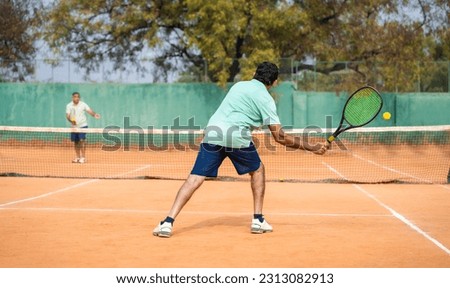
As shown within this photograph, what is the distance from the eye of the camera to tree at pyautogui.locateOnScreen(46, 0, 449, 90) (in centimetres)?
2206

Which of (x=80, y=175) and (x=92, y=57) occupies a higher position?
(x=92, y=57)

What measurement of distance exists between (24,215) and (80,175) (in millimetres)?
5383

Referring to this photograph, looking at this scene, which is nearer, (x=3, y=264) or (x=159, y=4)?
(x=3, y=264)

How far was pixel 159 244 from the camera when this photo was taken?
6.38 metres

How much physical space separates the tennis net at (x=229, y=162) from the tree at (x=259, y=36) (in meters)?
2.38

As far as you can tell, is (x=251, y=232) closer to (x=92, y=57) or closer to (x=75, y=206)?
(x=75, y=206)

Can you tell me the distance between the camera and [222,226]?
7.55m

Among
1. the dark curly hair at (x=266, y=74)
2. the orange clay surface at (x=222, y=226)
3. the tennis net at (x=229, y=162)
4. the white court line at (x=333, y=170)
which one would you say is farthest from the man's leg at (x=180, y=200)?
the white court line at (x=333, y=170)

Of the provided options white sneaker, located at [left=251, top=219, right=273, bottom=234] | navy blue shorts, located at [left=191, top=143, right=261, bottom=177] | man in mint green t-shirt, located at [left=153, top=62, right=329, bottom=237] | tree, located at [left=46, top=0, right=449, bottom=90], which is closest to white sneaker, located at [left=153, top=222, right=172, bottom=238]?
man in mint green t-shirt, located at [left=153, top=62, right=329, bottom=237]

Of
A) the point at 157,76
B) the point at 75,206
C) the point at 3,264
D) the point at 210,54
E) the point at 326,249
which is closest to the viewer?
the point at 3,264

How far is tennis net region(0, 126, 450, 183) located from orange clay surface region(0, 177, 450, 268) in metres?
2.08

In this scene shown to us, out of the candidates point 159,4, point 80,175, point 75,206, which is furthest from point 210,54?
point 75,206

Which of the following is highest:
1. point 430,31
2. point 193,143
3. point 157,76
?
point 430,31

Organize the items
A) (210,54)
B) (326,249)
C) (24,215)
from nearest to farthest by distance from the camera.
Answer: (326,249) → (24,215) → (210,54)
